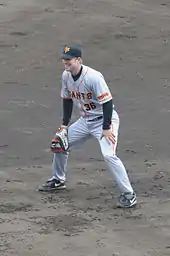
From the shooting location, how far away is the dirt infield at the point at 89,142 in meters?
6.45

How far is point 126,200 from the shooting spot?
7160 mm

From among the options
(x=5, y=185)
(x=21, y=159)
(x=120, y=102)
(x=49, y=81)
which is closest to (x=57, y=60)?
(x=49, y=81)

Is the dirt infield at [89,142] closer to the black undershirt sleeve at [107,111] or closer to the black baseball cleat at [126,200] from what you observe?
the black baseball cleat at [126,200]

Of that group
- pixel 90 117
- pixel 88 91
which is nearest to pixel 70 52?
pixel 88 91

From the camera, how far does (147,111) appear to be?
11.4 m

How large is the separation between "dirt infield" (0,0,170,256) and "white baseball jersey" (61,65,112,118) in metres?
0.99

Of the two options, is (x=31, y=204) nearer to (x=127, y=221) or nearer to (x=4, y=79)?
(x=127, y=221)

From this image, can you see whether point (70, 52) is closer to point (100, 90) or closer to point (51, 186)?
point (100, 90)

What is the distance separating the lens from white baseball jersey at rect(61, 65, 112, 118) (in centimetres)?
694

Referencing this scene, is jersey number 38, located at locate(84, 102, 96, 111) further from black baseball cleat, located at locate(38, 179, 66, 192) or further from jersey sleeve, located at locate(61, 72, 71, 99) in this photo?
black baseball cleat, located at locate(38, 179, 66, 192)

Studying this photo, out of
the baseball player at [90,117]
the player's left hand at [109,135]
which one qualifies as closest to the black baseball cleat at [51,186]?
the baseball player at [90,117]

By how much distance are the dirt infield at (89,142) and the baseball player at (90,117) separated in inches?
15.4

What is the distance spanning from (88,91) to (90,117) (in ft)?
1.14

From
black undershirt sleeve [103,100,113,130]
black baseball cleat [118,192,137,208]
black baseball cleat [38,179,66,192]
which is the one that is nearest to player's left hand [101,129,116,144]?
black undershirt sleeve [103,100,113,130]
